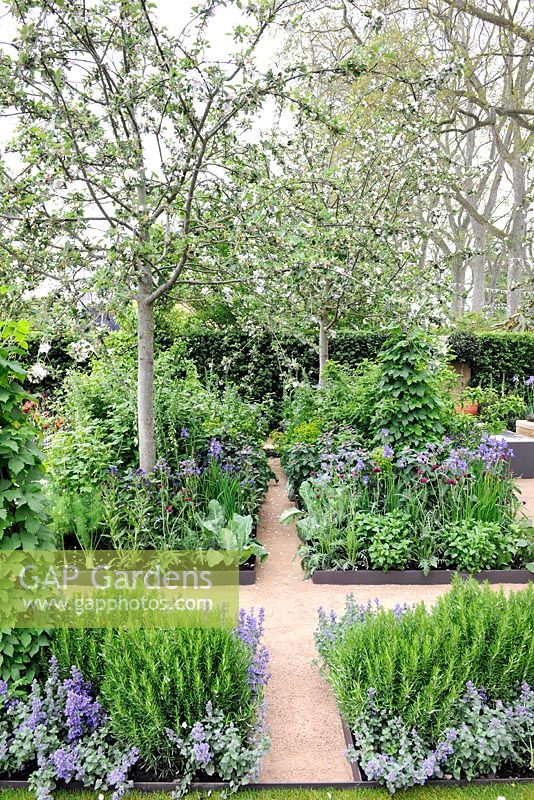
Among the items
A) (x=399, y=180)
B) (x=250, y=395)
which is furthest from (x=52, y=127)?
(x=250, y=395)

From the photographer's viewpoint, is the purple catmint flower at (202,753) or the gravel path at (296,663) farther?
the gravel path at (296,663)

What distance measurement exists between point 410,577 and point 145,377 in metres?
2.43

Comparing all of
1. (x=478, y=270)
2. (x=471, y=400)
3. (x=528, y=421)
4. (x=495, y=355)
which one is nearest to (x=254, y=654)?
(x=471, y=400)

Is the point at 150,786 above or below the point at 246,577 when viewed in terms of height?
below

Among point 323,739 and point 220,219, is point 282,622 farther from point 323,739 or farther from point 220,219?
point 220,219

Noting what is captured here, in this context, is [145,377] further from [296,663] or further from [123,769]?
[123,769]

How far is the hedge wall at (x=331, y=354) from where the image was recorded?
33.3 feet

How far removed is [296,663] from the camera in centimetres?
341

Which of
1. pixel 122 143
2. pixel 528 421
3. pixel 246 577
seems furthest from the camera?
pixel 528 421

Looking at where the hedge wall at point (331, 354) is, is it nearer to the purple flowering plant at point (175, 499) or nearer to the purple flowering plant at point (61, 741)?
the purple flowering plant at point (175, 499)

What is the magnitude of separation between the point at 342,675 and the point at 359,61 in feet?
12.1

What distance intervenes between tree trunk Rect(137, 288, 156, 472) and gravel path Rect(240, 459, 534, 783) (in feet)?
4.09

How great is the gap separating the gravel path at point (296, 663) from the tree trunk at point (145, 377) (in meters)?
1.25

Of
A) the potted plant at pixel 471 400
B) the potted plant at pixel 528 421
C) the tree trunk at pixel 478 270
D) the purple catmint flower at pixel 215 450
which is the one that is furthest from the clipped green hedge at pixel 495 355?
the tree trunk at pixel 478 270
